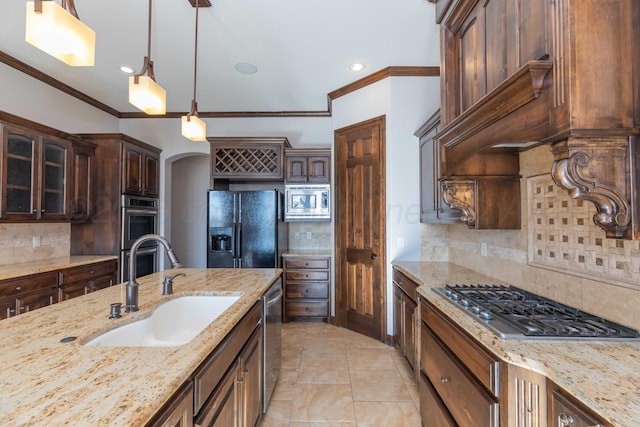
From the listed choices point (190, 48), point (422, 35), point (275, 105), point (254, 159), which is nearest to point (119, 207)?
point (254, 159)

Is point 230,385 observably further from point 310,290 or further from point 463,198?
point 310,290

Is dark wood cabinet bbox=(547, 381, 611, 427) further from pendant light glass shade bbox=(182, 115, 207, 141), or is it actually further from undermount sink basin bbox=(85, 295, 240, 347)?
pendant light glass shade bbox=(182, 115, 207, 141)

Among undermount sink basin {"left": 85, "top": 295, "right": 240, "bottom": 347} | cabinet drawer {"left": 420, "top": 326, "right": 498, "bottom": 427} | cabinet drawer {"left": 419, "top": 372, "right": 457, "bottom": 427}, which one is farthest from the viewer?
cabinet drawer {"left": 419, "top": 372, "right": 457, "bottom": 427}

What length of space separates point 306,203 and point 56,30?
323 cm

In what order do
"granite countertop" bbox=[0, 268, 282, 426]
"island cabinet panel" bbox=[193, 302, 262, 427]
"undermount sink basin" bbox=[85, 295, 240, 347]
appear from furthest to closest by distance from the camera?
"undermount sink basin" bbox=[85, 295, 240, 347]
"island cabinet panel" bbox=[193, 302, 262, 427]
"granite countertop" bbox=[0, 268, 282, 426]

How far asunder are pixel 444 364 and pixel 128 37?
3.66 metres

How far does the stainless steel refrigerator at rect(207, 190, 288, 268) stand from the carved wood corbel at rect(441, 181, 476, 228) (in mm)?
2346

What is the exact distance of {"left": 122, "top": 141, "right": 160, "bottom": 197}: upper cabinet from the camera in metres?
3.86

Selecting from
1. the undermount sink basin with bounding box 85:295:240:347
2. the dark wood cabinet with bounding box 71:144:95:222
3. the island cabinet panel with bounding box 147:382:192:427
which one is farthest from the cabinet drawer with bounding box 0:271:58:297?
the island cabinet panel with bounding box 147:382:192:427

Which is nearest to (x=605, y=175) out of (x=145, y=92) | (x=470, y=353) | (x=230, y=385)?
(x=470, y=353)

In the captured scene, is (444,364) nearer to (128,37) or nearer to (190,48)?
(190,48)

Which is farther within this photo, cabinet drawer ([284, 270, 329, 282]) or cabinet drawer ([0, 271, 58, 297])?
cabinet drawer ([284, 270, 329, 282])

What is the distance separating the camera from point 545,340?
107 centimetres

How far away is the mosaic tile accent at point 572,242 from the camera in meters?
1.23
